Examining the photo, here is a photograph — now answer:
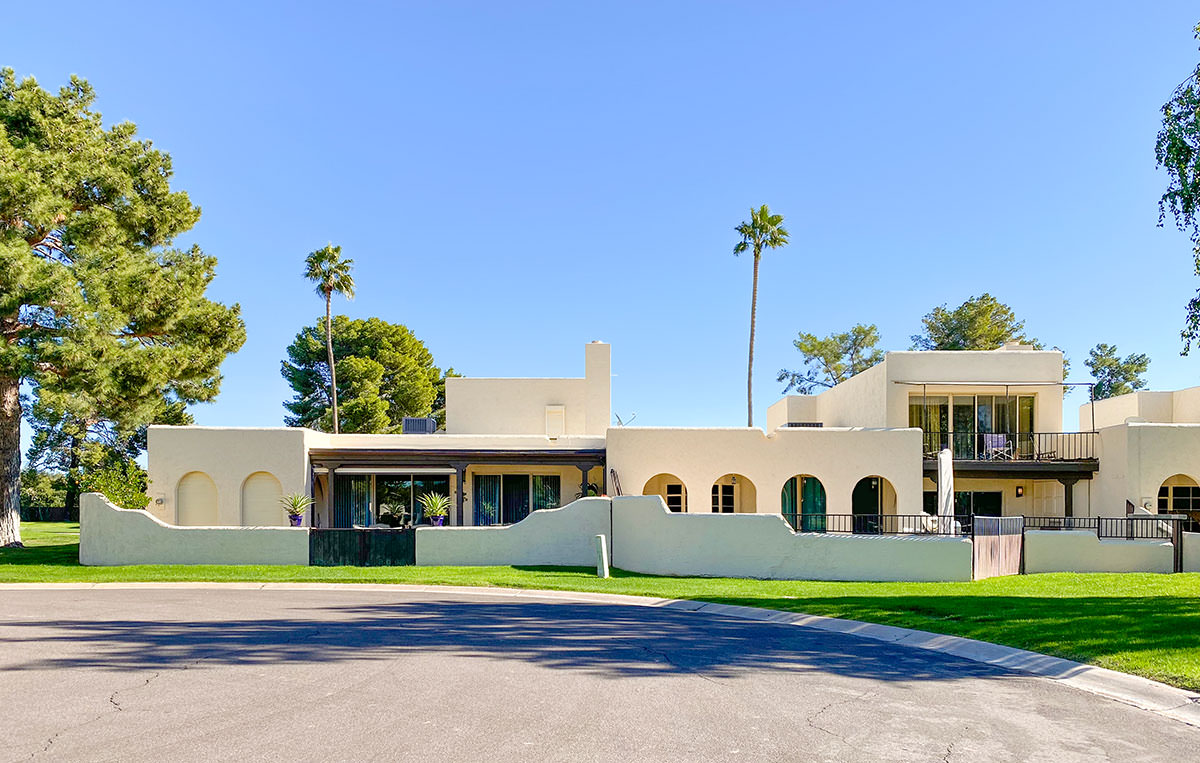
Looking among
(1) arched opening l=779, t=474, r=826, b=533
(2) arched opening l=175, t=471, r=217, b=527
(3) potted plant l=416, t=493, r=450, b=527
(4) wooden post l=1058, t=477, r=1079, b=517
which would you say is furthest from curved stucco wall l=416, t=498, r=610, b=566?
(4) wooden post l=1058, t=477, r=1079, b=517

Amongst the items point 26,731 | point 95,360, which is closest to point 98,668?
point 26,731

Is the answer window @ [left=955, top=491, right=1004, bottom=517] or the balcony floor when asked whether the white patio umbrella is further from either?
window @ [left=955, top=491, right=1004, bottom=517]

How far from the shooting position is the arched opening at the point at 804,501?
3119cm

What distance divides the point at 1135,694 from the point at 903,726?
3.28m

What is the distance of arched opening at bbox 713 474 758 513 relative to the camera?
3422 centimetres

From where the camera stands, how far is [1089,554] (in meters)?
25.5

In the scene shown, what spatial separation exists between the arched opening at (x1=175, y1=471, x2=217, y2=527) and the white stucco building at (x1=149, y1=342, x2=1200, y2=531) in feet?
0.14

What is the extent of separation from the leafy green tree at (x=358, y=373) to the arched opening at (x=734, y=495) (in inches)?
993

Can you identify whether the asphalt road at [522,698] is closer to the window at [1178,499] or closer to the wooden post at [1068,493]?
the wooden post at [1068,493]

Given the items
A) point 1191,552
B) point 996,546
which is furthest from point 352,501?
point 1191,552

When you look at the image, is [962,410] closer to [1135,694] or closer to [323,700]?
[1135,694]

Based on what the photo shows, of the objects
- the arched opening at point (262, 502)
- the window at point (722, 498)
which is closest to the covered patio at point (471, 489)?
the arched opening at point (262, 502)

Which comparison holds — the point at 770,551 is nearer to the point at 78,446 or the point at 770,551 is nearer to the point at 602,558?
the point at 602,558

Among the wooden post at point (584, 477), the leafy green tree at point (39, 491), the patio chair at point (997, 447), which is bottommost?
the leafy green tree at point (39, 491)
